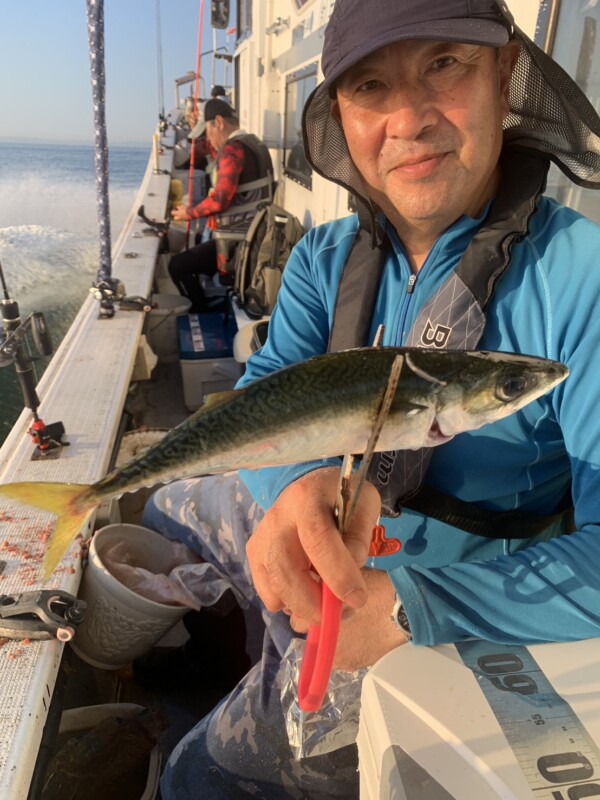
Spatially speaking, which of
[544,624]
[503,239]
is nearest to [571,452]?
[544,624]

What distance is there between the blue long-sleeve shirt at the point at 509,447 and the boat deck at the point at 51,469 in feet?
3.22

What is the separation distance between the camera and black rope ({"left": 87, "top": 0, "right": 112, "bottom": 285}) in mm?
4219

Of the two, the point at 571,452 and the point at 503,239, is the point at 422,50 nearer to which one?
the point at 503,239

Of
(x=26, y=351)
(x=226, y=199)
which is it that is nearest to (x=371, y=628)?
(x=26, y=351)

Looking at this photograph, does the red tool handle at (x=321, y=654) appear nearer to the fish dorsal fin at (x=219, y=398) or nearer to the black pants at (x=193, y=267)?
the fish dorsal fin at (x=219, y=398)

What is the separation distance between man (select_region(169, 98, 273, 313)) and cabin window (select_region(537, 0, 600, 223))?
560 cm

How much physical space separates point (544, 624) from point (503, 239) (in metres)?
1.17

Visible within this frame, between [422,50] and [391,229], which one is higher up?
[422,50]

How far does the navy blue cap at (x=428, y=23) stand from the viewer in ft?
4.81

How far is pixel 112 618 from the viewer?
7.73 ft

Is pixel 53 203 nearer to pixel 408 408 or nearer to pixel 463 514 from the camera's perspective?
pixel 463 514

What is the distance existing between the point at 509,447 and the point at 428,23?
1290mm

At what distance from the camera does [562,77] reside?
1.81 metres

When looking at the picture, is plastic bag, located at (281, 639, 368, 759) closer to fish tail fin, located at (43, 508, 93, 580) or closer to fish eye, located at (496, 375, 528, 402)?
fish tail fin, located at (43, 508, 93, 580)
